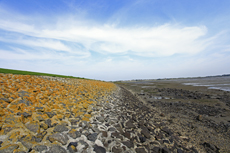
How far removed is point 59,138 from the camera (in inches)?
147

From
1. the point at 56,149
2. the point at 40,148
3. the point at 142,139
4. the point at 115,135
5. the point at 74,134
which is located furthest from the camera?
the point at 142,139

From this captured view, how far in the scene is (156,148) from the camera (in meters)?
4.74

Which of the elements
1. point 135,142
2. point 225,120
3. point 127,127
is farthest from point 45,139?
point 225,120

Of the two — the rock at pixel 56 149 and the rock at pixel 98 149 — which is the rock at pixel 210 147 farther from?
the rock at pixel 56 149

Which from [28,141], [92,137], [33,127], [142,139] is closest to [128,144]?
[142,139]

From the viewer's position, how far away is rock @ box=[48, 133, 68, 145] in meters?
3.63

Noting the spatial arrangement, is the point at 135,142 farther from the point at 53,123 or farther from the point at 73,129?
the point at 53,123

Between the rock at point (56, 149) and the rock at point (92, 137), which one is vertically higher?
the rock at point (56, 149)

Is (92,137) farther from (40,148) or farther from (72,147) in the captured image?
(40,148)

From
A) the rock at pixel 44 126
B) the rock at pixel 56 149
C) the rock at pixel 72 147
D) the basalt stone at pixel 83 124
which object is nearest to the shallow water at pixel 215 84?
the basalt stone at pixel 83 124

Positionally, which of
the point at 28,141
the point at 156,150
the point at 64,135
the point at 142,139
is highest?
the point at 28,141

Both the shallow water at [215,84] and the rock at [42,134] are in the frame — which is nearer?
the rock at [42,134]

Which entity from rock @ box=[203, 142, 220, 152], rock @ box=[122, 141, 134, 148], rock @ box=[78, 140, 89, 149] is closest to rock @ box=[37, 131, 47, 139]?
rock @ box=[78, 140, 89, 149]

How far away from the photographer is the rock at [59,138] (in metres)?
3.63
